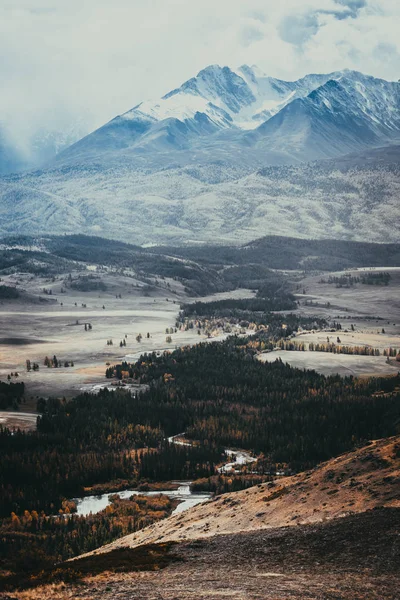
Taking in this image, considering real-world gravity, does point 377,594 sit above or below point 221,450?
above

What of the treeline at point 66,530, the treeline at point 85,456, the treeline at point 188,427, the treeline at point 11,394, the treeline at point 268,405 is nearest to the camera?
the treeline at point 66,530

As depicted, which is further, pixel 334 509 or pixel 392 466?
pixel 392 466

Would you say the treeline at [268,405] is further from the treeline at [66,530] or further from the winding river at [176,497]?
the treeline at [66,530]

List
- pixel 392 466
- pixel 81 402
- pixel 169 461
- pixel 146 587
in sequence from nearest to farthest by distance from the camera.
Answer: pixel 146 587, pixel 392 466, pixel 169 461, pixel 81 402

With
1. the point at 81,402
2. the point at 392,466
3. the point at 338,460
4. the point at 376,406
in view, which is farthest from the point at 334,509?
the point at 81,402

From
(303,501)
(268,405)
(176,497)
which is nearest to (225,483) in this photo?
(176,497)

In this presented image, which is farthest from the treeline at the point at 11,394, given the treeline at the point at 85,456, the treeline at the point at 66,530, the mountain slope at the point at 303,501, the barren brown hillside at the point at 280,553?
the barren brown hillside at the point at 280,553

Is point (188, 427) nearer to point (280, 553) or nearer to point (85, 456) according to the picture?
point (85, 456)

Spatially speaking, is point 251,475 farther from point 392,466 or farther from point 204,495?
point 392,466
